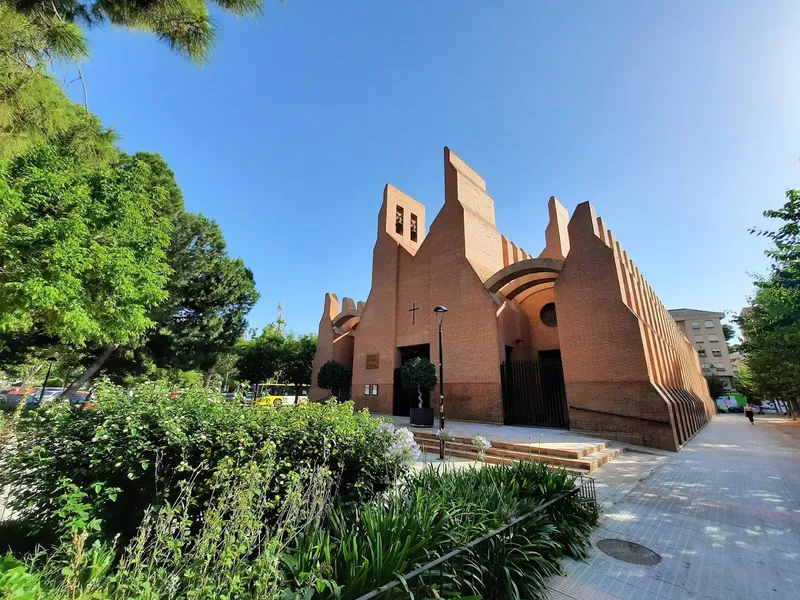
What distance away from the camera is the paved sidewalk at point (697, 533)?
3137 millimetres

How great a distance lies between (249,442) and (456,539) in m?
2.07

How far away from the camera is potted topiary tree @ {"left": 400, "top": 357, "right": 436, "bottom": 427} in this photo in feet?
42.2

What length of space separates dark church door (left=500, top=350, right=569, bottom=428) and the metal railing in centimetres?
1117

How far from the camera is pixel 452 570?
8.48 feet

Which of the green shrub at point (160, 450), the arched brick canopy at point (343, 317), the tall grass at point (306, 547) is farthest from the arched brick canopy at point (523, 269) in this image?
the green shrub at point (160, 450)

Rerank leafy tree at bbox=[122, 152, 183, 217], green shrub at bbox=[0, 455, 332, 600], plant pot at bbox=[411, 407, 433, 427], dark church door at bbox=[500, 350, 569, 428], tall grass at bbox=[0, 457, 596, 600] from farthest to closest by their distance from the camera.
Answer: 1. leafy tree at bbox=[122, 152, 183, 217]
2. dark church door at bbox=[500, 350, 569, 428]
3. plant pot at bbox=[411, 407, 433, 427]
4. tall grass at bbox=[0, 457, 596, 600]
5. green shrub at bbox=[0, 455, 332, 600]

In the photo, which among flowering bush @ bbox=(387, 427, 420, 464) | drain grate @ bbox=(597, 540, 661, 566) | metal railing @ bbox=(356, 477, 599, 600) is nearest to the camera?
metal railing @ bbox=(356, 477, 599, 600)

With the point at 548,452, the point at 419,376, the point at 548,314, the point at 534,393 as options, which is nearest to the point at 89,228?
the point at 419,376

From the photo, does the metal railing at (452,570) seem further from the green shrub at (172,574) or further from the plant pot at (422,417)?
the plant pot at (422,417)

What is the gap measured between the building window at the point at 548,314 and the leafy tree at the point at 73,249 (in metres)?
16.7

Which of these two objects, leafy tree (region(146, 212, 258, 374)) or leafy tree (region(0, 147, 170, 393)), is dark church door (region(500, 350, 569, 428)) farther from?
leafy tree (region(146, 212, 258, 374))

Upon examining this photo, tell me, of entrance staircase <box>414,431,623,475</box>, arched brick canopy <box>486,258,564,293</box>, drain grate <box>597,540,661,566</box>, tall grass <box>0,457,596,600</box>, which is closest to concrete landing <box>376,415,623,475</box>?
entrance staircase <box>414,431,623,475</box>

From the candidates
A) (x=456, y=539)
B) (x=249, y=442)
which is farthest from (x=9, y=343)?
(x=456, y=539)

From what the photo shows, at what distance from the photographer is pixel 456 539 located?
282 centimetres
